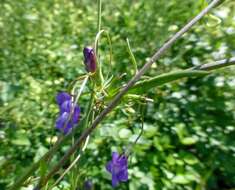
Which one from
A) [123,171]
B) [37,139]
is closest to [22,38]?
[37,139]

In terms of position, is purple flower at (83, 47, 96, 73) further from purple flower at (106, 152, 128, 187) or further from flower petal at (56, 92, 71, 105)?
purple flower at (106, 152, 128, 187)

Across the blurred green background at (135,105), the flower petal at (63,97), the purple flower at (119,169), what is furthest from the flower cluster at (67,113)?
the blurred green background at (135,105)

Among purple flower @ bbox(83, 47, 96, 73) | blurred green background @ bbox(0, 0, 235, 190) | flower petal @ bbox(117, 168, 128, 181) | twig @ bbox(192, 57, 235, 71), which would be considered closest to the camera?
twig @ bbox(192, 57, 235, 71)

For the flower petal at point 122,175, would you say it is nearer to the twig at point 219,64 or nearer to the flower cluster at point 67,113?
the flower cluster at point 67,113

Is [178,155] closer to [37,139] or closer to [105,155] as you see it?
[105,155]

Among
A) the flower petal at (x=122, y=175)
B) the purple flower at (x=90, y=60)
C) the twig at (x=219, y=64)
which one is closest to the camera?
the twig at (x=219, y=64)

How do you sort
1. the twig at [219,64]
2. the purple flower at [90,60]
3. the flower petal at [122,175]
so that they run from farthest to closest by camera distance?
the flower petal at [122,175] → the purple flower at [90,60] → the twig at [219,64]

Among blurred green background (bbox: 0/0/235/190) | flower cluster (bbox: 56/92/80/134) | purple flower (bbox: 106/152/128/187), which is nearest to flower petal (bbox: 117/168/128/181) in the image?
purple flower (bbox: 106/152/128/187)

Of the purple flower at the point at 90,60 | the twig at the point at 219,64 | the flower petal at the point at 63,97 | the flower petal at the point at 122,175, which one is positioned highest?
the purple flower at the point at 90,60
